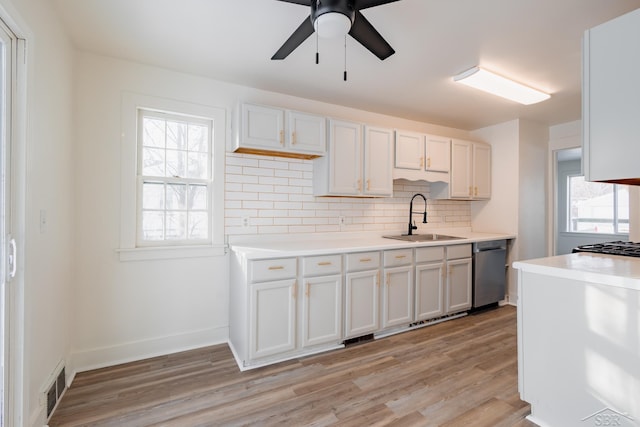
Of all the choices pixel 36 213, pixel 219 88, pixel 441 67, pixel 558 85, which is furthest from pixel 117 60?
pixel 558 85

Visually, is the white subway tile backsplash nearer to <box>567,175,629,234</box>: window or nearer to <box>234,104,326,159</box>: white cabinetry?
<box>234,104,326,159</box>: white cabinetry

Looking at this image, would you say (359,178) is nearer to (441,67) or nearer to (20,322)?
(441,67)

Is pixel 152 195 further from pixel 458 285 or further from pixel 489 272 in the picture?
pixel 489 272

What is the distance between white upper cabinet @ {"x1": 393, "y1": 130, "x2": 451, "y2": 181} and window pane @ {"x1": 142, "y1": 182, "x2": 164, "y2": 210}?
2472mm

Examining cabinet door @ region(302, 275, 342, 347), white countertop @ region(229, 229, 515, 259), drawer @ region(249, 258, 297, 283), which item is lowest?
cabinet door @ region(302, 275, 342, 347)

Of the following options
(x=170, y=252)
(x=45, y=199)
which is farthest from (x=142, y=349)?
(x=45, y=199)

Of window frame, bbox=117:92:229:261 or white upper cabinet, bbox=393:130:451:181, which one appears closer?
window frame, bbox=117:92:229:261

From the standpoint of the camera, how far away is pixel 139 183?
2639mm

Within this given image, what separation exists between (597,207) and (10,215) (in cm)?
853

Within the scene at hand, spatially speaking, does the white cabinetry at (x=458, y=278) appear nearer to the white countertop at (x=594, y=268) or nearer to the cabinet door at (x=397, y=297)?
the cabinet door at (x=397, y=297)

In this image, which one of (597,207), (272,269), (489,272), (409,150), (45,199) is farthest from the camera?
(597,207)

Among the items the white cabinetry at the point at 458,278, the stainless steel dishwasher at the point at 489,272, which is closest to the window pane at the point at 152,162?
the white cabinetry at the point at 458,278

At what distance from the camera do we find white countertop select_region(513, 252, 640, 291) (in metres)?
1.43

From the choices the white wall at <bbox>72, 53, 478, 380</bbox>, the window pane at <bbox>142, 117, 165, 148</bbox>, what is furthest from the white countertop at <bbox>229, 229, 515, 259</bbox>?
the window pane at <bbox>142, 117, 165, 148</bbox>
